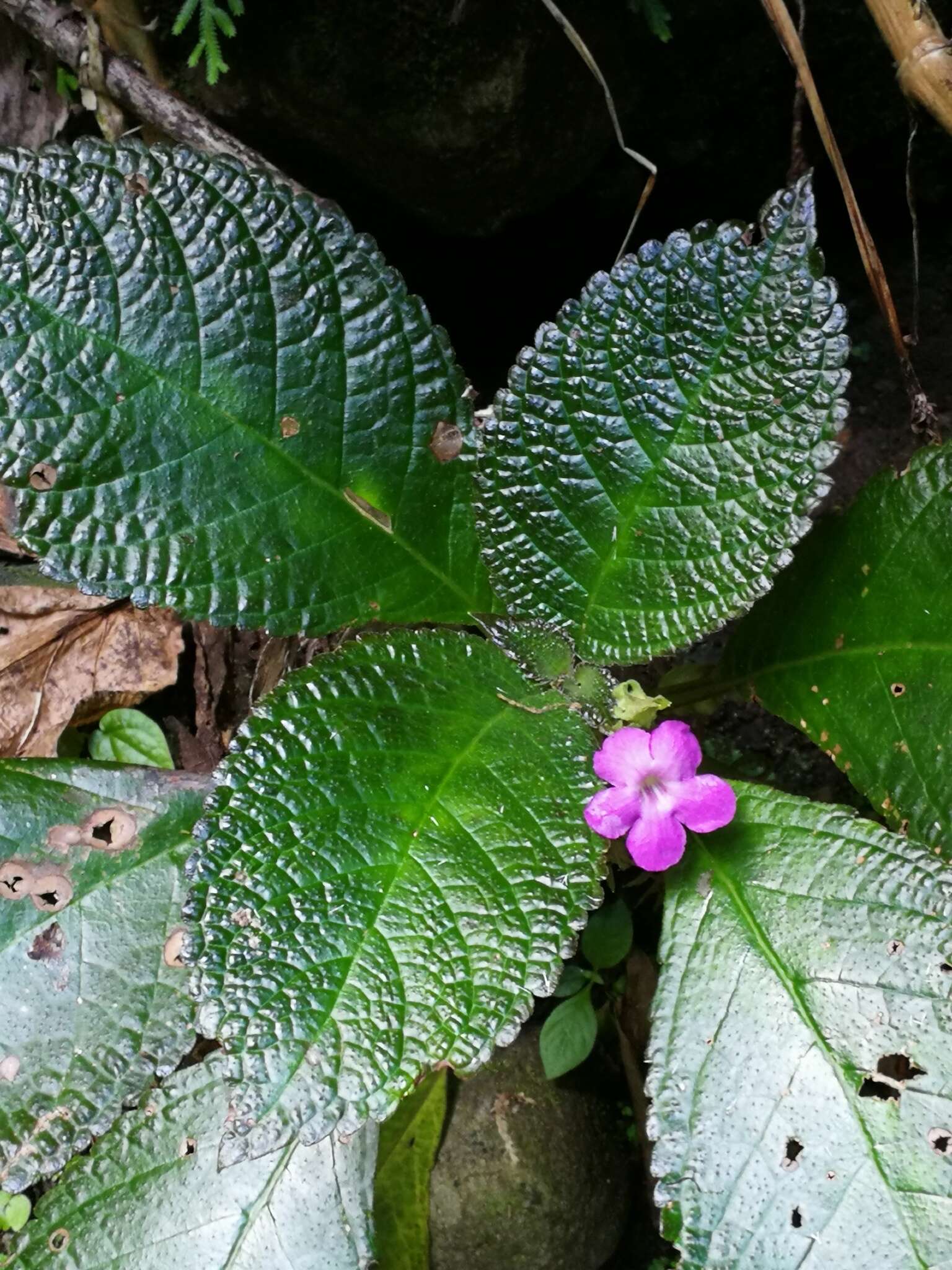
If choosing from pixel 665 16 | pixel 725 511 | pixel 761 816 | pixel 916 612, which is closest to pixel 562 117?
pixel 665 16

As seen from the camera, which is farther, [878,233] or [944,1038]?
[878,233]

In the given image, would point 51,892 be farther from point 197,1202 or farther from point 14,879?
point 197,1202

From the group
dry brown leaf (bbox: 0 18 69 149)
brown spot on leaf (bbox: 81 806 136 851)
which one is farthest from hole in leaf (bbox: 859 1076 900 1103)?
dry brown leaf (bbox: 0 18 69 149)

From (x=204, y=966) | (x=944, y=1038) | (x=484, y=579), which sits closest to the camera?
(x=204, y=966)

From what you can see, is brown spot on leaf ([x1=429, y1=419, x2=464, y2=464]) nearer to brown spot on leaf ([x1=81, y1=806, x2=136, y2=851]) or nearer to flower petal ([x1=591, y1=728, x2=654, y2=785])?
flower petal ([x1=591, y1=728, x2=654, y2=785])

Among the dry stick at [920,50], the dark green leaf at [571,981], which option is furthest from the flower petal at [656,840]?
the dry stick at [920,50]

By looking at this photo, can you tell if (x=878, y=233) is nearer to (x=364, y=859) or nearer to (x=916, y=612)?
(x=916, y=612)

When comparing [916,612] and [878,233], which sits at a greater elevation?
[878,233]
